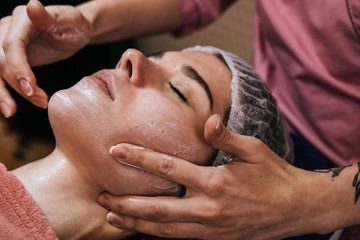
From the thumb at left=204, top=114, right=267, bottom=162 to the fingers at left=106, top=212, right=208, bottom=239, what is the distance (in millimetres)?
225

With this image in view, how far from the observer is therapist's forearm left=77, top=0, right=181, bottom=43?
150cm

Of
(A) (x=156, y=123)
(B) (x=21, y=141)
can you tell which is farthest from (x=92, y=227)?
(B) (x=21, y=141)

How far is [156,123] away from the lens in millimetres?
1049

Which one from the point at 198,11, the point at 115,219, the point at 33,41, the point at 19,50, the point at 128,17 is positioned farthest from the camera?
the point at 198,11

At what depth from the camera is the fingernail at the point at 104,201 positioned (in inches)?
41.2

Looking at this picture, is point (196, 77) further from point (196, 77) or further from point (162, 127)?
point (162, 127)

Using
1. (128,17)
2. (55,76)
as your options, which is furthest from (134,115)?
(55,76)

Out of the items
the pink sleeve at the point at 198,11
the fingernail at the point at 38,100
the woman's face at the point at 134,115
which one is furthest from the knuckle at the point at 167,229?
the pink sleeve at the point at 198,11

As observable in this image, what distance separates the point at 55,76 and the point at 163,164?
173 cm

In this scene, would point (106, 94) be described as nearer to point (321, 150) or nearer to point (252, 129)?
point (252, 129)

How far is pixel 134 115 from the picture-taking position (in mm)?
1036

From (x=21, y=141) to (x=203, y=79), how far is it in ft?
6.29

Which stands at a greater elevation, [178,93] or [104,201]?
[178,93]

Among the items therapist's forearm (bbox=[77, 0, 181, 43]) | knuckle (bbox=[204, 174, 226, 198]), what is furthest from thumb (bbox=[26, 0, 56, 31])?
knuckle (bbox=[204, 174, 226, 198])
